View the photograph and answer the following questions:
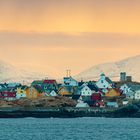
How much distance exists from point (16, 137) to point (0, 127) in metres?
29.9

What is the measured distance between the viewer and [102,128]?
159125 millimetres

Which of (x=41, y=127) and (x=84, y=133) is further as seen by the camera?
(x=41, y=127)

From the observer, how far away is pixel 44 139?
129 m

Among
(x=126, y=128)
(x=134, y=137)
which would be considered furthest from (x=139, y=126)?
(x=134, y=137)

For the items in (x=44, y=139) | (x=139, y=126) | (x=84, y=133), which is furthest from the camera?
(x=139, y=126)

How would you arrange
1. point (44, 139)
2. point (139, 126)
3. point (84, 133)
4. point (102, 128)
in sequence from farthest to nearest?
point (139, 126) < point (102, 128) < point (84, 133) < point (44, 139)

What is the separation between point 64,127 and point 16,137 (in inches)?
1176

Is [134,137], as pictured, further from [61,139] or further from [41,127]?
[41,127]

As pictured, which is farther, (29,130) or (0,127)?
(0,127)

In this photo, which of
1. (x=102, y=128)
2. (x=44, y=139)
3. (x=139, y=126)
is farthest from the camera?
(x=139, y=126)

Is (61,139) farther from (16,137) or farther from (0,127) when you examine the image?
(0,127)

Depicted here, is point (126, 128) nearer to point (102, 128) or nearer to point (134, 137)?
point (102, 128)

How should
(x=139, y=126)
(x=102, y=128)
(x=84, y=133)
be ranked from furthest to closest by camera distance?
(x=139, y=126) → (x=102, y=128) → (x=84, y=133)

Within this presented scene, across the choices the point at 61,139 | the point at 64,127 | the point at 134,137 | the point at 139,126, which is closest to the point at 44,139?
the point at 61,139
